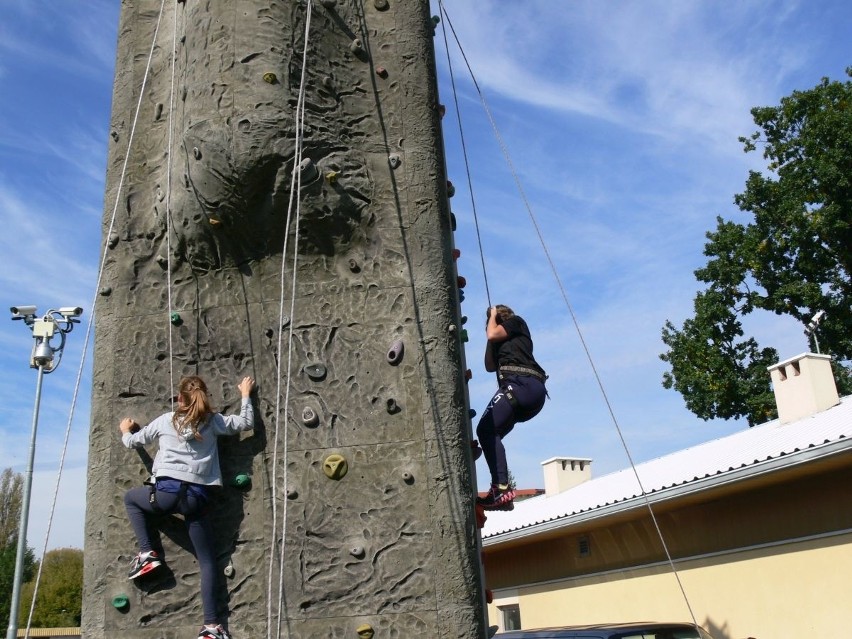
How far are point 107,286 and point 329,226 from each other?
145cm

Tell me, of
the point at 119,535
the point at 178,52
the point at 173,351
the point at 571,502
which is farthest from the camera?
the point at 571,502

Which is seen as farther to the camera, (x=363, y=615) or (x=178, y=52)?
(x=178, y=52)

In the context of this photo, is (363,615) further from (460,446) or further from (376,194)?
(376,194)

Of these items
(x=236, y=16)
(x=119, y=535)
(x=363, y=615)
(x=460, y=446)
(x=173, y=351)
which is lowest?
(x=363, y=615)

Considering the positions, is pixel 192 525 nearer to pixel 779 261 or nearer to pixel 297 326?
pixel 297 326

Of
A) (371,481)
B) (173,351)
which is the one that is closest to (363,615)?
(371,481)

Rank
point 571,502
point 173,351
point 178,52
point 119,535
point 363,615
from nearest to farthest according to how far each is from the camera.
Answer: point 363,615 < point 119,535 < point 173,351 < point 178,52 < point 571,502

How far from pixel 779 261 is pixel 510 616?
12278mm

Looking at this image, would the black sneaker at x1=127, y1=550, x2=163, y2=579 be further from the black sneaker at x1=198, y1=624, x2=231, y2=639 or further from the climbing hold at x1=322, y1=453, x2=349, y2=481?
the climbing hold at x1=322, y1=453, x2=349, y2=481

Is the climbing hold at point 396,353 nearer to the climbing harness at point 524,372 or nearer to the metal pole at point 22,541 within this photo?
the climbing harness at point 524,372

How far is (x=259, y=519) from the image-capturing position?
15.3 ft

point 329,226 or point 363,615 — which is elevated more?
point 329,226

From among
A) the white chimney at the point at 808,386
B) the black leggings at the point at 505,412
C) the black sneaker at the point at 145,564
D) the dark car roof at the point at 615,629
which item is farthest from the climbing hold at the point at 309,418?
the white chimney at the point at 808,386

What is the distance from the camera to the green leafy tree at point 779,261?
22.2 metres
